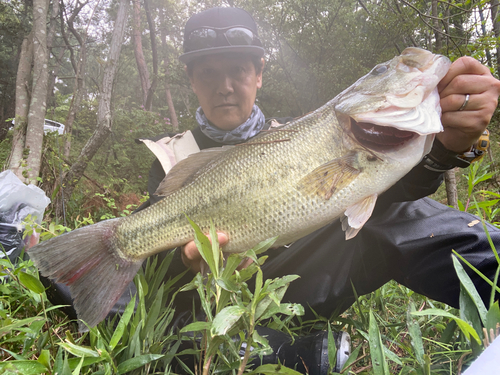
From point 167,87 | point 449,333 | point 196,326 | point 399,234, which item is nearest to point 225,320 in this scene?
point 196,326

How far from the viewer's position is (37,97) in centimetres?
401

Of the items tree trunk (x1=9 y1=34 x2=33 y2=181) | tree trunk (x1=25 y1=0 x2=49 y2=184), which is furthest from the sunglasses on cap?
tree trunk (x1=9 y1=34 x2=33 y2=181)

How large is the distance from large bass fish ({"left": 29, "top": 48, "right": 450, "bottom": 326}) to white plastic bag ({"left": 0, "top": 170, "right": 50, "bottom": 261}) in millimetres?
1262

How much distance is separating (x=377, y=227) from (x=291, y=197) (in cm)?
65

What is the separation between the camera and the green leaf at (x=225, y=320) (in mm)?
691

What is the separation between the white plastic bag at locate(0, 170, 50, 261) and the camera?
2348mm

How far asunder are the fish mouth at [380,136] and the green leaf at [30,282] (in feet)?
5.10

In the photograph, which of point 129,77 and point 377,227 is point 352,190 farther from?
point 129,77

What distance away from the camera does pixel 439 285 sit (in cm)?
147

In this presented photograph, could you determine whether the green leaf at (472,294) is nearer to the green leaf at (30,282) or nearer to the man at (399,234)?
the man at (399,234)

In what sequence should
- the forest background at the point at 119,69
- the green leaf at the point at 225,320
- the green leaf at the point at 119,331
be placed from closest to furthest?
the green leaf at the point at 225,320, the green leaf at the point at 119,331, the forest background at the point at 119,69

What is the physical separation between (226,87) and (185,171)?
1.18 m

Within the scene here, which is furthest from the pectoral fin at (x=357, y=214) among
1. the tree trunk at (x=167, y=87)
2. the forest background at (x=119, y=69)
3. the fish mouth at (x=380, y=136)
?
the tree trunk at (x=167, y=87)

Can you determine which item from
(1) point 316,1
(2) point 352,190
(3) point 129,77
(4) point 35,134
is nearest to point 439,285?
(2) point 352,190
